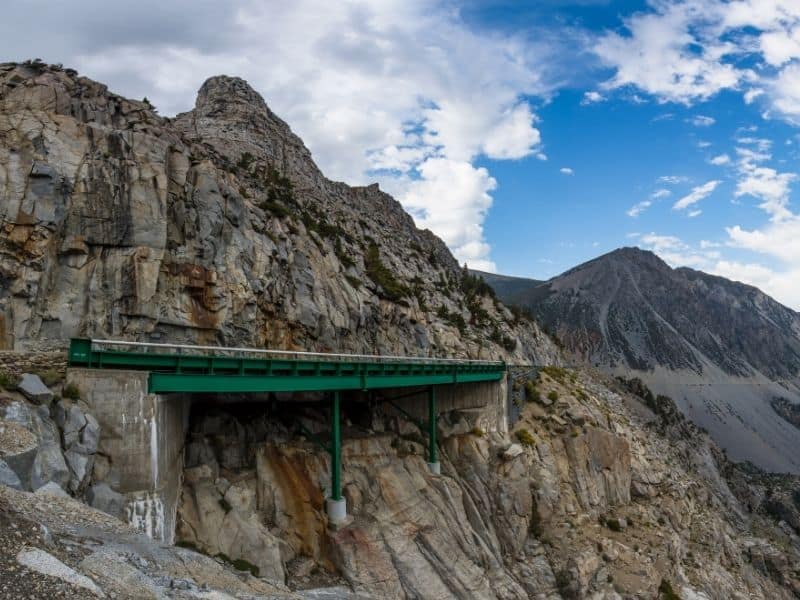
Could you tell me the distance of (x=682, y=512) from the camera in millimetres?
44125

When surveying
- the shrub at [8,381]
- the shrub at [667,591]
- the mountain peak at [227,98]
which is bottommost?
the shrub at [667,591]

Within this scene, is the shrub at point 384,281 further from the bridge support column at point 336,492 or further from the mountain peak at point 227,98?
the mountain peak at point 227,98

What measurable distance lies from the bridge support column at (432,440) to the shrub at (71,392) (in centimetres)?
2086

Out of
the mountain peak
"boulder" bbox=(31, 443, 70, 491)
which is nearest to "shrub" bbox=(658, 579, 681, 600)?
"boulder" bbox=(31, 443, 70, 491)

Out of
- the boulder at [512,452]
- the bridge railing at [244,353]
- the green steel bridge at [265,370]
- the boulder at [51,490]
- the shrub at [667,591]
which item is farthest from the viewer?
the boulder at [512,452]

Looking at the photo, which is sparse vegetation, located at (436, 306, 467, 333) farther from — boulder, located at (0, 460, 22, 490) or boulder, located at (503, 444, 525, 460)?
boulder, located at (0, 460, 22, 490)

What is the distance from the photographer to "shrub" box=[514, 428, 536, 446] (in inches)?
1478

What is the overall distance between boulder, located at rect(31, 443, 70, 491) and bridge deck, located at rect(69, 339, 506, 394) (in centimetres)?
290

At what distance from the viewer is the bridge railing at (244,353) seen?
1416 cm

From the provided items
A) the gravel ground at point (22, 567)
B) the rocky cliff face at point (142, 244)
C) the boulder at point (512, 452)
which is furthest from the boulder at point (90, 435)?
the boulder at point (512, 452)

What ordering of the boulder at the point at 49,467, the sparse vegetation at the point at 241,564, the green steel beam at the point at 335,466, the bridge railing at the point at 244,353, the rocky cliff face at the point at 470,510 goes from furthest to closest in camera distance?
the green steel beam at the point at 335,466 → the rocky cliff face at the point at 470,510 → the sparse vegetation at the point at 241,564 → the bridge railing at the point at 244,353 → the boulder at the point at 49,467

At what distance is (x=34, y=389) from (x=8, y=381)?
57cm

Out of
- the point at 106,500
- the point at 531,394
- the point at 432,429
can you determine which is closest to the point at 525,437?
the point at 531,394

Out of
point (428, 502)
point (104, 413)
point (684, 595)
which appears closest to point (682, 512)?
point (684, 595)
